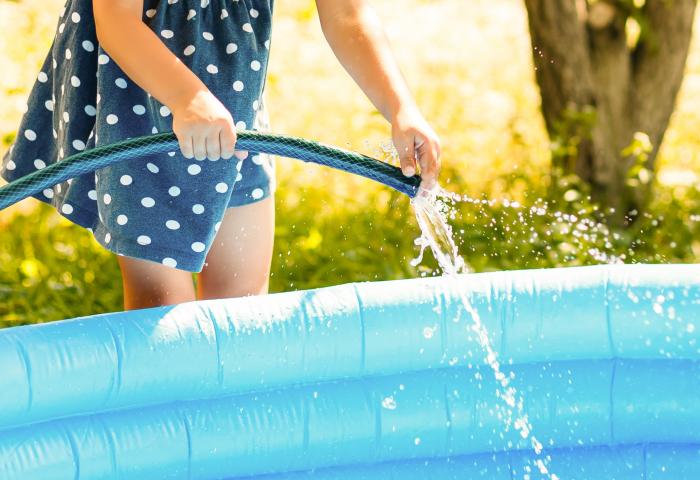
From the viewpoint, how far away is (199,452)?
176 cm

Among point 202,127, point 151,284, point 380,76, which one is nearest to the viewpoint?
point 202,127

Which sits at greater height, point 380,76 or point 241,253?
point 380,76

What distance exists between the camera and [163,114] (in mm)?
1747

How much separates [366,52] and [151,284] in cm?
56

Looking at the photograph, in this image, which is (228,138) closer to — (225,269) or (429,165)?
(429,165)

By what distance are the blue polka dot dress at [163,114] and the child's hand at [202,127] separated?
30 cm

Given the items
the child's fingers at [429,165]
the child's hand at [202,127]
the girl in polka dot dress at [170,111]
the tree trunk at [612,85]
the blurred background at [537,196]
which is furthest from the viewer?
the tree trunk at [612,85]

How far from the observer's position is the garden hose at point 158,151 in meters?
1.47

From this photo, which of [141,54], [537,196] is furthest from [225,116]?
[537,196]

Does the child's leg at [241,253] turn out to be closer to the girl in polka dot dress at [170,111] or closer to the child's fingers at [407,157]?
the girl in polka dot dress at [170,111]

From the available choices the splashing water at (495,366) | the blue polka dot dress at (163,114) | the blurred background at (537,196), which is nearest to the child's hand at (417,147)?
the splashing water at (495,366)

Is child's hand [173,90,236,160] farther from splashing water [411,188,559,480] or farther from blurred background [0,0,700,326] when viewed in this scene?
blurred background [0,0,700,326]

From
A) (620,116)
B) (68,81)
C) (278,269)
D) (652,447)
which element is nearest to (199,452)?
(68,81)

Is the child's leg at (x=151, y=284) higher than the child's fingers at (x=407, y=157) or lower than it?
lower
